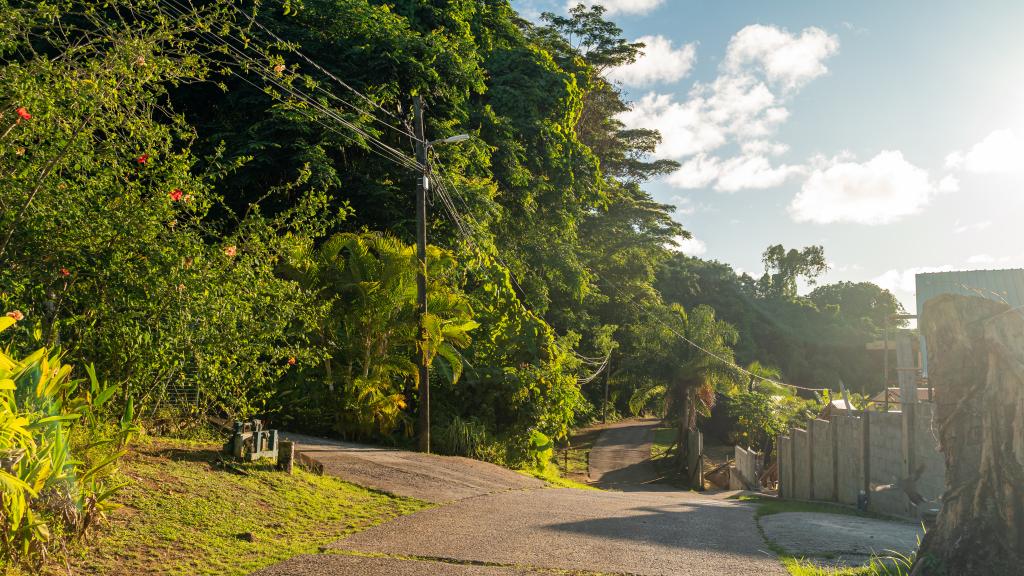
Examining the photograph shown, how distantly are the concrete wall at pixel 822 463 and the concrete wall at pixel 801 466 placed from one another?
218 mm

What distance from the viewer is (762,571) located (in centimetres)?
647

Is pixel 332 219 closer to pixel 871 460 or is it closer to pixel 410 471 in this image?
pixel 410 471

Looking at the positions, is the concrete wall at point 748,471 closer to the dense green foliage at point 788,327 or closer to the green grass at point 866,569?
the green grass at point 866,569

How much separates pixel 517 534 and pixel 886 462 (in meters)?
7.03

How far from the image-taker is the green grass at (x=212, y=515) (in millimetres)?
5680

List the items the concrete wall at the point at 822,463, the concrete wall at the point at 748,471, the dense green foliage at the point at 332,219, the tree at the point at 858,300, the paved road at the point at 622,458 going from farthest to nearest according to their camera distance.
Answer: the tree at the point at 858,300 < the paved road at the point at 622,458 < the concrete wall at the point at 748,471 < the concrete wall at the point at 822,463 < the dense green foliage at the point at 332,219

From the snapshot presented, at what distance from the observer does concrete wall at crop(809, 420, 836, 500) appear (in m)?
14.1

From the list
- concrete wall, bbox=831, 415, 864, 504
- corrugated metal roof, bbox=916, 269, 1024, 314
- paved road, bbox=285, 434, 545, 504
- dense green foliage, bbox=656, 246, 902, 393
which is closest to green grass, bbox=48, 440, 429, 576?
paved road, bbox=285, 434, 545, 504

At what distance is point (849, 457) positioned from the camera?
13250 millimetres

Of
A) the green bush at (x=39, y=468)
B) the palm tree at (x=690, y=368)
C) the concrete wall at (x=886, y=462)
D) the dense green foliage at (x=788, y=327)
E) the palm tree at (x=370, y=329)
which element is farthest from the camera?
the dense green foliage at (x=788, y=327)

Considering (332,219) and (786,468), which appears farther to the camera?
(332,219)

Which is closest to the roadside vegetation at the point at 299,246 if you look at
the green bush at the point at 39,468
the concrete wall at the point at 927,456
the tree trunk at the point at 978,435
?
the green bush at the point at 39,468

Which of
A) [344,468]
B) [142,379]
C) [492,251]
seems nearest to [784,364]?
[492,251]

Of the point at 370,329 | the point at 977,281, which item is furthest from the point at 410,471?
the point at 977,281
